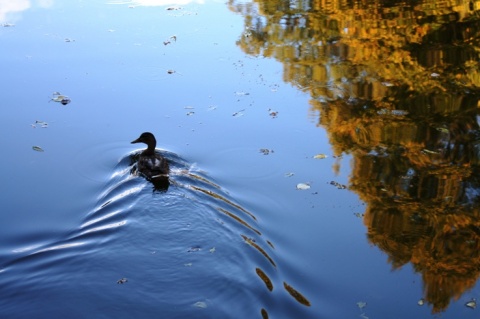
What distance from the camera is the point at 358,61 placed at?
547 inches

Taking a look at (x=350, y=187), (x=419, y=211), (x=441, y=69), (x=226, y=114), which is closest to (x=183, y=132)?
(x=226, y=114)

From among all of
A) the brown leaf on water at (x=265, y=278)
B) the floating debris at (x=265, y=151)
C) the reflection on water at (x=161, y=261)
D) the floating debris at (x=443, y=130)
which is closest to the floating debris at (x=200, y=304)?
the reflection on water at (x=161, y=261)

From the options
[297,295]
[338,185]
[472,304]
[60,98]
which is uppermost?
[60,98]

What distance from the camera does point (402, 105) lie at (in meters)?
12.0

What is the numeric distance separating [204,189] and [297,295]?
260 centimetres

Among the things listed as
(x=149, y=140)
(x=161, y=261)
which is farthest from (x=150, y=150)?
(x=161, y=261)

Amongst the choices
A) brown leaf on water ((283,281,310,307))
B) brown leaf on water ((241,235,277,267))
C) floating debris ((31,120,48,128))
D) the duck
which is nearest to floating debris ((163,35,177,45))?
floating debris ((31,120,48,128))

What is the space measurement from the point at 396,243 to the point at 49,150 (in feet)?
18.2

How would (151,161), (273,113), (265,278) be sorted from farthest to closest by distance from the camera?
(273,113) < (151,161) < (265,278)

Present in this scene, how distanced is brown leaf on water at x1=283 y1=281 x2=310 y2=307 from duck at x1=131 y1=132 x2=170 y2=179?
3066 mm

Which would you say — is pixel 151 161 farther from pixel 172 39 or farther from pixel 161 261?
pixel 172 39

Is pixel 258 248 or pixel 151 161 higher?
pixel 151 161

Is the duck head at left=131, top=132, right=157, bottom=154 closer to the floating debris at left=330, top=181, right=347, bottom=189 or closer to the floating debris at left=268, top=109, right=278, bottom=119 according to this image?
the floating debris at left=268, top=109, right=278, bottom=119

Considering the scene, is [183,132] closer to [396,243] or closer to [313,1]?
[396,243]
